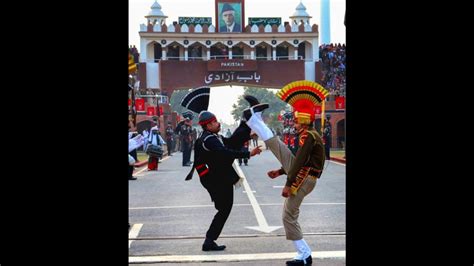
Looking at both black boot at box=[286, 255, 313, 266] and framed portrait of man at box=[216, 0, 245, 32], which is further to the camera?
framed portrait of man at box=[216, 0, 245, 32]

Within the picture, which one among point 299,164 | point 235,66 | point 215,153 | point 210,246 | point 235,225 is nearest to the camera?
point 299,164

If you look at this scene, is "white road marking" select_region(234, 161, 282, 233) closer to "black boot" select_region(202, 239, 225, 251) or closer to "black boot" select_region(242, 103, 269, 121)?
"black boot" select_region(202, 239, 225, 251)

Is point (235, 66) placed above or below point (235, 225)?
above

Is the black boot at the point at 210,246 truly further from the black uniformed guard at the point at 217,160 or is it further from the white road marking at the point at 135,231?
the white road marking at the point at 135,231

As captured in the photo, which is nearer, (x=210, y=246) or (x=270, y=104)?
(x=210, y=246)

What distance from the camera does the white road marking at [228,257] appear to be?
7801 mm

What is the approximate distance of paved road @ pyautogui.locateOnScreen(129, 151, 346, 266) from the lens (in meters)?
8.02

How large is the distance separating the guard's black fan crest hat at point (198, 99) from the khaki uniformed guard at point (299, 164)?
0.67m

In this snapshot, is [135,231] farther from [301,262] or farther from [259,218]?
[301,262]

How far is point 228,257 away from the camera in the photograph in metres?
7.90

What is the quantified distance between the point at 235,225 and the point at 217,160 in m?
2.64

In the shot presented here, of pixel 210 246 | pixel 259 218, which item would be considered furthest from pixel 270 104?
pixel 210 246

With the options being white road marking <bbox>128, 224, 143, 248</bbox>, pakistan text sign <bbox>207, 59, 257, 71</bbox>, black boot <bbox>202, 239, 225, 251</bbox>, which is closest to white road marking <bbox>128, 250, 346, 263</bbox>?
black boot <bbox>202, 239, 225, 251</bbox>
